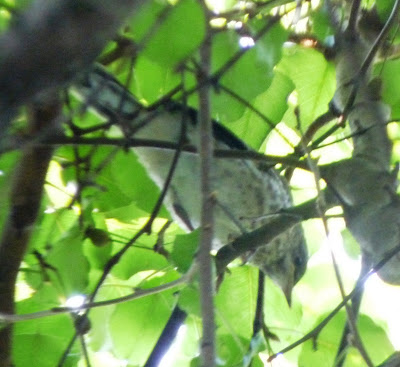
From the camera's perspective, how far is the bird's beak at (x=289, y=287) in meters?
1.62

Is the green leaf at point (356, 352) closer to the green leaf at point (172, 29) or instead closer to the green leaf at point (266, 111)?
the green leaf at point (266, 111)

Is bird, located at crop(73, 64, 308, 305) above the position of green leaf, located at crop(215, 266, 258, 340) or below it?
above

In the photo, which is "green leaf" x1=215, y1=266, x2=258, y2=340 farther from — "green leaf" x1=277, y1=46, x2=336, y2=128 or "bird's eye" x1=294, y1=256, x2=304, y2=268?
"bird's eye" x1=294, y1=256, x2=304, y2=268

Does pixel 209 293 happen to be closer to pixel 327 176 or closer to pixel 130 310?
pixel 327 176

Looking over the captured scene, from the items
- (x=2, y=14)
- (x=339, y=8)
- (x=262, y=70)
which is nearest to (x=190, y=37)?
(x=262, y=70)

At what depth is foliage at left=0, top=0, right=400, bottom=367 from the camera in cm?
99

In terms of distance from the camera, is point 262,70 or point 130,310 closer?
point 262,70

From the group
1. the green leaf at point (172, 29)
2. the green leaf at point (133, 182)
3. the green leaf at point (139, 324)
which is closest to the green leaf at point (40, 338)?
the green leaf at point (139, 324)

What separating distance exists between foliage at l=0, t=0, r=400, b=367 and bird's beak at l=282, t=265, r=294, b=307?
2 cm

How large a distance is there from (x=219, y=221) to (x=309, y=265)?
0.34m

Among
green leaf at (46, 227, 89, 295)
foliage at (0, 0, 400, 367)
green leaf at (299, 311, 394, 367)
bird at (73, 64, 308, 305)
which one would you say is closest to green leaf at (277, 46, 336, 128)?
foliage at (0, 0, 400, 367)

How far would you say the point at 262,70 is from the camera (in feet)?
2.91

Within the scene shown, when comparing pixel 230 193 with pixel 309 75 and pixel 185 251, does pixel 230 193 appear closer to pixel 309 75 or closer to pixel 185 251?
pixel 309 75

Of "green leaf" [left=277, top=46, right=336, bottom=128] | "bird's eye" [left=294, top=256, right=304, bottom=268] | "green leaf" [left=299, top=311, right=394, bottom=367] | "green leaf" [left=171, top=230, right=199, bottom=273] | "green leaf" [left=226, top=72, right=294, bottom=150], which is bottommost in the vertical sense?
"green leaf" [left=299, top=311, right=394, bottom=367]
